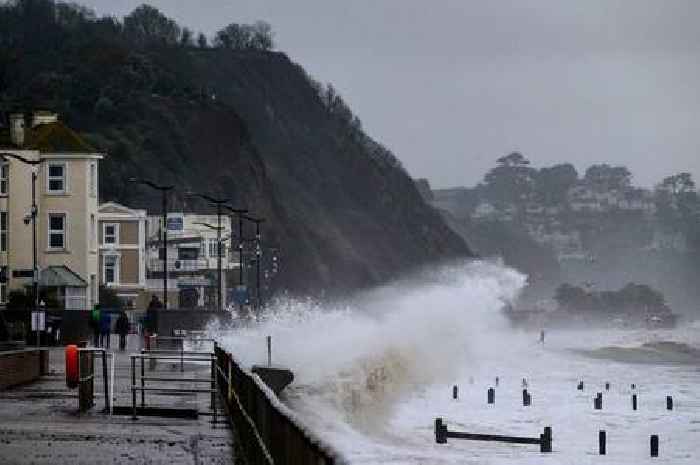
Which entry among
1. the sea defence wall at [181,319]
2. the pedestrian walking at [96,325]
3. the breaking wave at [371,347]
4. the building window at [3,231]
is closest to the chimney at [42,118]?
the building window at [3,231]

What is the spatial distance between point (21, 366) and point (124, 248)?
85.0 metres

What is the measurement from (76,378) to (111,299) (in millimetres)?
75426

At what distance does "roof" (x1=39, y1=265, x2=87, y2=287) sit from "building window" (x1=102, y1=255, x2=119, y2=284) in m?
35.5

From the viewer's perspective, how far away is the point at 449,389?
92.0 meters

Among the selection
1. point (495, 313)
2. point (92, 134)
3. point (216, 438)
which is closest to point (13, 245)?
point (216, 438)

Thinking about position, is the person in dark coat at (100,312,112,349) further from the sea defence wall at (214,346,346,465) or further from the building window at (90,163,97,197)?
the building window at (90,163,97,197)

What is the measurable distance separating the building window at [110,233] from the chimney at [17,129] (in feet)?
111

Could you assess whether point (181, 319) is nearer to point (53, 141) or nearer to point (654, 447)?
point (53, 141)

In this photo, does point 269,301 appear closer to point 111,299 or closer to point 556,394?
point 111,299

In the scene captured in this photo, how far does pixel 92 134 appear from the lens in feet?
549

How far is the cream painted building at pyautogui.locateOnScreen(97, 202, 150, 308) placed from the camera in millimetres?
121000

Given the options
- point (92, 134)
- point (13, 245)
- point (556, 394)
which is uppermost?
point (92, 134)

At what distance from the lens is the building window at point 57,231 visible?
85.1 metres

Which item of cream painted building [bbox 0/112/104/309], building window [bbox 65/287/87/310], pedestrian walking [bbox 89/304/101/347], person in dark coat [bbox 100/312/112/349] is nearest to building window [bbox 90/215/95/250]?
cream painted building [bbox 0/112/104/309]
